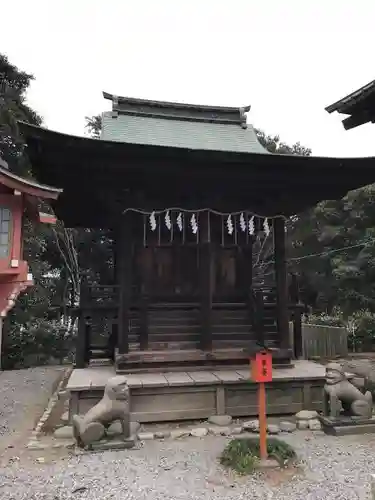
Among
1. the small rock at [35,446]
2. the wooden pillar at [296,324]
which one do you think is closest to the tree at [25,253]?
the wooden pillar at [296,324]

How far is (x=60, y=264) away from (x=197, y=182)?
15.8 metres

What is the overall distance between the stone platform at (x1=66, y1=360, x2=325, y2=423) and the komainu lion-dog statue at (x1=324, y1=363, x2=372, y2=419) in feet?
2.91

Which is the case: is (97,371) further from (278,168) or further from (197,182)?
(278,168)

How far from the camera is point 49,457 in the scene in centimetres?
503

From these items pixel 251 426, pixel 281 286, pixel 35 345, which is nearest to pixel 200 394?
pixel 251 426

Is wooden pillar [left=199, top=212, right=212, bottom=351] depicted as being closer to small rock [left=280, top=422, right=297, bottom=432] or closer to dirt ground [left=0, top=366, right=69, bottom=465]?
small rock [left=280, top=422, right=297, bottom=432]

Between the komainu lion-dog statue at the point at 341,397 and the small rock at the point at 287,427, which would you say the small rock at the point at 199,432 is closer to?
the small rock at the point at 287,427

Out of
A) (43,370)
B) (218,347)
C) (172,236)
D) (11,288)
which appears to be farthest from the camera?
(43,370)

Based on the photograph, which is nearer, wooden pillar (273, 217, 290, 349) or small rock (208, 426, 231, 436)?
small rock (208, 426, 231, 436)

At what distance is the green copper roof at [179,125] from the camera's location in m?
8.96

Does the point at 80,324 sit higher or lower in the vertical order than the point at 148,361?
higher

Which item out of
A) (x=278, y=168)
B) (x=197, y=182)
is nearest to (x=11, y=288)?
(x=197, y=182)

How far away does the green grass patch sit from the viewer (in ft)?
14.8

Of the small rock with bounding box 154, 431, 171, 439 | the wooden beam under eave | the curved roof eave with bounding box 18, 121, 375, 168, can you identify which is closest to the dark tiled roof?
the wooden beam under eave
